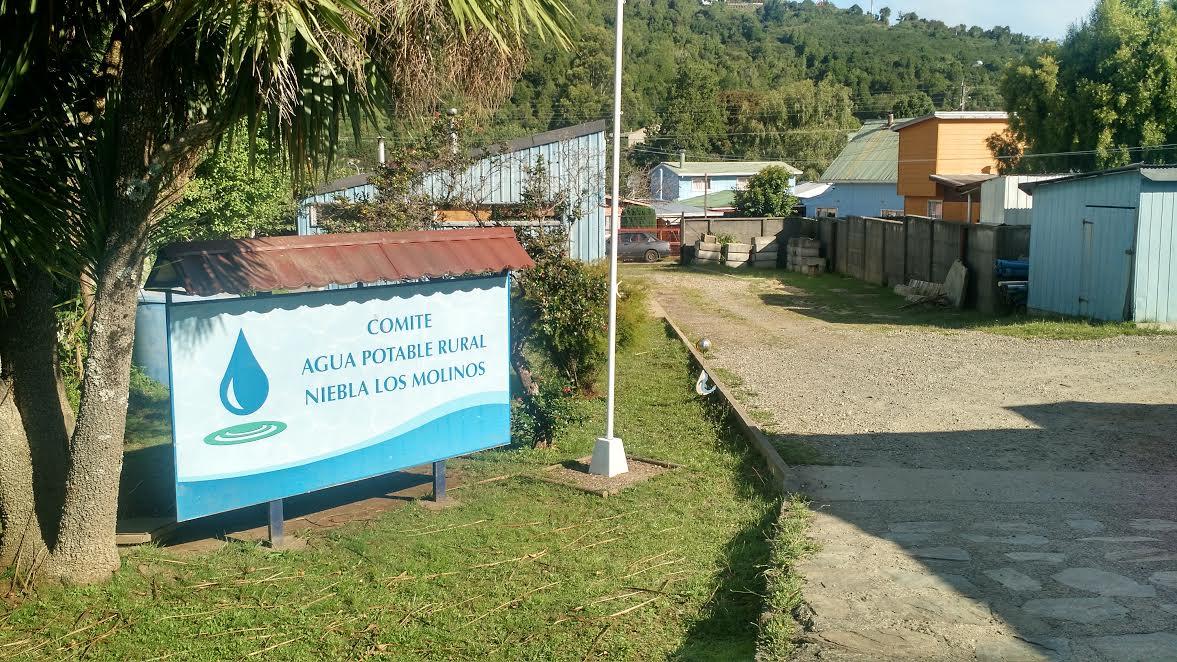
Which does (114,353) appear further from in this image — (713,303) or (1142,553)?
(713,303)

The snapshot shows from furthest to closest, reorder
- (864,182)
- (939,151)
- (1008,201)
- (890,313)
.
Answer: (864,182) → (939,151) → (1008,201) → (890,313)

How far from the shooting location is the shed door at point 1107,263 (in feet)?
58.1

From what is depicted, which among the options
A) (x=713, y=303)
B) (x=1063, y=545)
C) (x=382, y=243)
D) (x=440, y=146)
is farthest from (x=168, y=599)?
A: (x=713, y=303)

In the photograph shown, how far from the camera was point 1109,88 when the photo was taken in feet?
120

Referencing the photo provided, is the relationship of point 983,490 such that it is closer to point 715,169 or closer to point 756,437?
point 756,437

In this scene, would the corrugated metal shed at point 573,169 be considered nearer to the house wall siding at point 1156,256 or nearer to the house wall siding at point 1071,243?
the house wall siding at point 1071,243

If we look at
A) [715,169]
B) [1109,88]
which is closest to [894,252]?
[1109,88]

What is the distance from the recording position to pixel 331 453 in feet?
27.0

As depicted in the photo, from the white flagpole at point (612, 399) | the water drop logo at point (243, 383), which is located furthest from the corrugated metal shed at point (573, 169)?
the water drop logo at point (243, 383)

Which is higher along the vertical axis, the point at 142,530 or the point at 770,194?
the point at 770,194

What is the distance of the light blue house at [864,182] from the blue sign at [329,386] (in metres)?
43.9

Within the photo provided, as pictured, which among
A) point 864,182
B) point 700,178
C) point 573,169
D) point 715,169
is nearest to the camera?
point 573,169

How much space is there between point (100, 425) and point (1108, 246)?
53.7 ft

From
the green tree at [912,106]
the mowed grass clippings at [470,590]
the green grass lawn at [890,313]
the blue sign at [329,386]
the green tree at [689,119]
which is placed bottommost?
the mowed grass clippings at [470,590]
